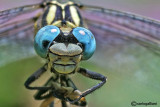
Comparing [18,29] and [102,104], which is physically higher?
[18,29]

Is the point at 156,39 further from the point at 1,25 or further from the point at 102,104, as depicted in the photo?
the point at 1,25

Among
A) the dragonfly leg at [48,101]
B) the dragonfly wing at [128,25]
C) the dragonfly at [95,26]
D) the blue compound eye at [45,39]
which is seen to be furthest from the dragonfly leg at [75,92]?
the dragonfly wing at [128,25]

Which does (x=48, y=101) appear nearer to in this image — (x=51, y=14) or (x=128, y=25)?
(x=51, y=14)

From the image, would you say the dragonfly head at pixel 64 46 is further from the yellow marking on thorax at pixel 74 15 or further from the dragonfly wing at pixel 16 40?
the dragonfly wing at pixel 16 40

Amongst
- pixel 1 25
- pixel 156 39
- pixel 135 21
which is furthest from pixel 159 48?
pixel 1 25

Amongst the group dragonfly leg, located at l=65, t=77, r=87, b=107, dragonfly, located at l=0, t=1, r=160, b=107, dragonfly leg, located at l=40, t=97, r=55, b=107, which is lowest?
dragonfly leg, located at l=40, t=97, r=55, b=107

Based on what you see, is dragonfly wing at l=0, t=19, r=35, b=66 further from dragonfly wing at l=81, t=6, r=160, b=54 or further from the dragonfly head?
the dragonfly head

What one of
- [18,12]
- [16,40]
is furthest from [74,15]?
[16,40]

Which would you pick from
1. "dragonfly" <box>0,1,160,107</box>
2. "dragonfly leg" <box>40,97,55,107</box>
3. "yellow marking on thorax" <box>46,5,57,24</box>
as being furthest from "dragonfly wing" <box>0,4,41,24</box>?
"dragonfly leg" <box>40,97,55,107</box>
